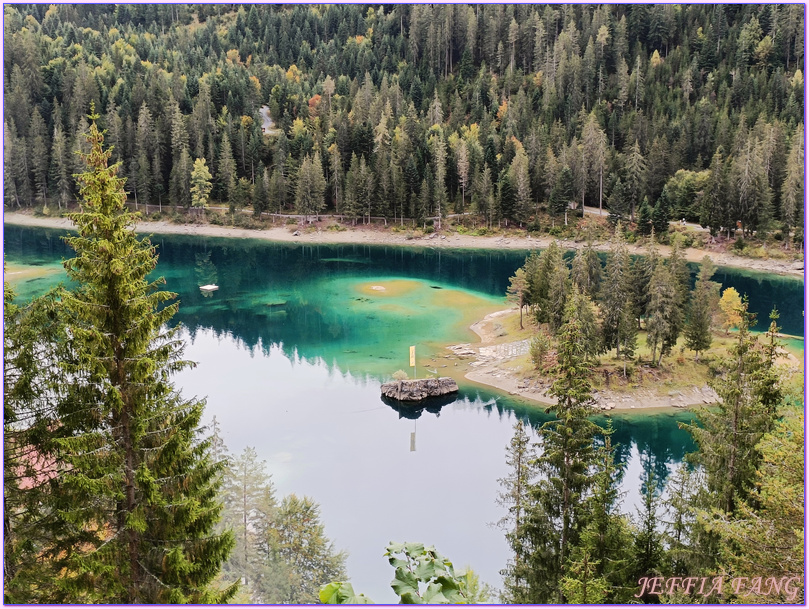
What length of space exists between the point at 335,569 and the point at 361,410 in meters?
16.4

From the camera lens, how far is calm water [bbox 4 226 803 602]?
30.1m

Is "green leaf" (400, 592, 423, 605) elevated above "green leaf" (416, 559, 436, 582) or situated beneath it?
situated beneath

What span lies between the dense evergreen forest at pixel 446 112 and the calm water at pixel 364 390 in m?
17.9

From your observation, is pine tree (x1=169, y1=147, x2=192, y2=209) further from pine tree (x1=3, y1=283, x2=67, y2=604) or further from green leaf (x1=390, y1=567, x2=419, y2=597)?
green leaf (x1=390, y1=567, x2=419, y2=597)

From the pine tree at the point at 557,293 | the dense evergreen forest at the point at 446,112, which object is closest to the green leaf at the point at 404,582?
the pine tree at the point at 557,293

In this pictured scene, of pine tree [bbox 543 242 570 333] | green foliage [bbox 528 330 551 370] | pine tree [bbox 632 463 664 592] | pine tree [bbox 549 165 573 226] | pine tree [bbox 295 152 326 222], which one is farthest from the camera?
pine tree [bbox 295 152 326 222]

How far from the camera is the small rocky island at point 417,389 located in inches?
1647

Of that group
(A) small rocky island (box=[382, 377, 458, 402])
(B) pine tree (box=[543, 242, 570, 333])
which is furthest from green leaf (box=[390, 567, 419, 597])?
(B) pine tree (box=[543, 242, 570, 333])

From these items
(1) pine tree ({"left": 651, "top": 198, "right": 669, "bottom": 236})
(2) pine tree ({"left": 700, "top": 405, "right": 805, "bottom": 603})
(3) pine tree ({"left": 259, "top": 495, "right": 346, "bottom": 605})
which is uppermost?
(1) pine tree ({"left": 651, "top": 198, "right": 669, "bottom": 236})

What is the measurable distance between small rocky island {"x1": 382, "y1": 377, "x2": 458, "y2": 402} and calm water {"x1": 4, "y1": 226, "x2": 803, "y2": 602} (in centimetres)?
89

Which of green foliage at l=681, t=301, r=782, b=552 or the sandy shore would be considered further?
the sandy shore

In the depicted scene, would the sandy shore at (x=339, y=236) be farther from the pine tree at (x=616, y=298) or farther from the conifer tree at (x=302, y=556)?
the conifer tree at (x=302, y=556)

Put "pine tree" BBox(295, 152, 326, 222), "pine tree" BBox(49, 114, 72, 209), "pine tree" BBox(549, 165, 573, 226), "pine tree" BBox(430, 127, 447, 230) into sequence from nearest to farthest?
"pine tree" BBox(549, 165, 573, 226), "pine tree" BBox(430, 127, 447, 230), "pine tree" BBox(295, 152, 326, 222), "pine tree" BBox(49, 114, 72, 209)

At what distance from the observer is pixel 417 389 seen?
1660 inches
